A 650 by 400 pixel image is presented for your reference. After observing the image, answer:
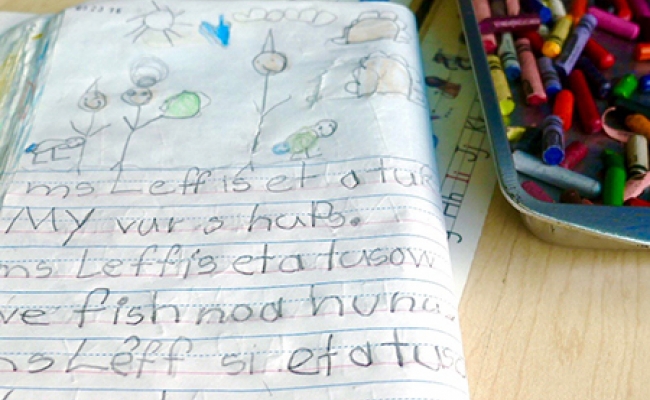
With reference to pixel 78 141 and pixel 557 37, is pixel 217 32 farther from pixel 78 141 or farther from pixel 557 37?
pixel 557 37

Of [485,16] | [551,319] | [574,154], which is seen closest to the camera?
[551,319]

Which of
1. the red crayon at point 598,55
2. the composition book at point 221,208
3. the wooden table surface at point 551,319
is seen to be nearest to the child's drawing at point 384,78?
the composition book at point 221,208

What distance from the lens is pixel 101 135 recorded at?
0.42m

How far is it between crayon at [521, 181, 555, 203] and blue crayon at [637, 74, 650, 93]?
0.16 metres

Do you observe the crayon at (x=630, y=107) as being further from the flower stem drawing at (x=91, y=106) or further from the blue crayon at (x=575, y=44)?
the flower stem drawing at (x=91, y=106)

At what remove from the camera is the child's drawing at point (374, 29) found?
47cm

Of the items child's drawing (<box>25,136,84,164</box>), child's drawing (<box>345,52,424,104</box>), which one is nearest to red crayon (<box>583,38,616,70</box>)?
child's drawing (<box>345,52,424,104</box>)

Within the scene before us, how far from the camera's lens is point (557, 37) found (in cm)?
56

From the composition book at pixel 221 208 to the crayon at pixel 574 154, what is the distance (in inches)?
4.7

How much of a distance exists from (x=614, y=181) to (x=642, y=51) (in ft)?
0.62

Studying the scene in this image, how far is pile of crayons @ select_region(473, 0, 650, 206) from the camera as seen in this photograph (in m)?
0.44

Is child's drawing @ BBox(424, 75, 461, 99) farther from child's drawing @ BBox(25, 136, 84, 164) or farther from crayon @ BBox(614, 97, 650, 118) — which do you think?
child's drawing @ BBox(25, 136, 84, 164)

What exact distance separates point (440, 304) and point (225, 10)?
305 mm

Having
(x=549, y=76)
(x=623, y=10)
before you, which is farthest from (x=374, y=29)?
(x=623, y=10)
